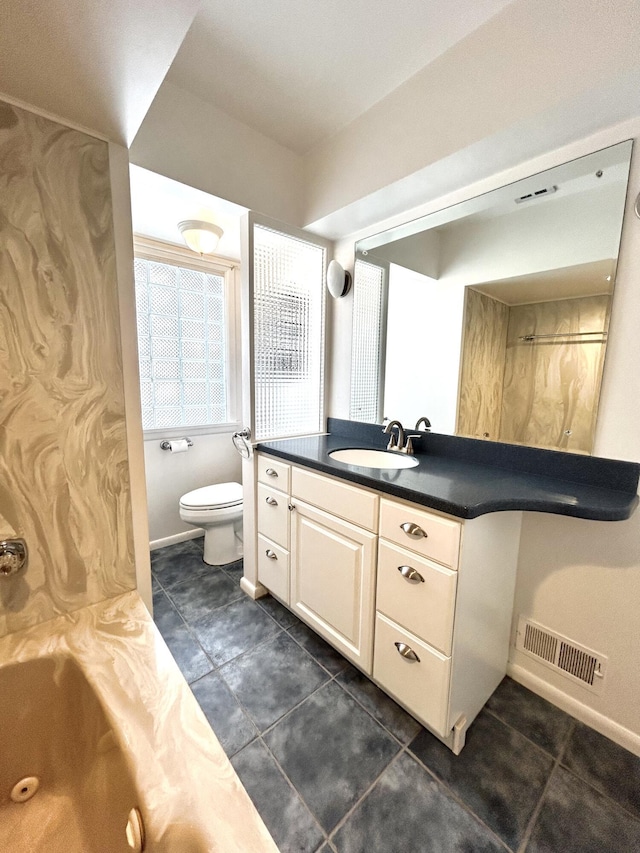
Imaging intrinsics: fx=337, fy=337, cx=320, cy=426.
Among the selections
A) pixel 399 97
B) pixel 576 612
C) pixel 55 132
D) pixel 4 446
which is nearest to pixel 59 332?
pixel 4 446

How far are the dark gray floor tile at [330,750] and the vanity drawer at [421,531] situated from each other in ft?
2.26

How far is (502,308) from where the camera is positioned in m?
1.42

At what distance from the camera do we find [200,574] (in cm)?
214

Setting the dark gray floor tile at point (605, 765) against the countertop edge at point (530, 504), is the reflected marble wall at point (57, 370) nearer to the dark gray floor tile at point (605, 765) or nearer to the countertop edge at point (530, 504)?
the countertop edge at point (530, 504)

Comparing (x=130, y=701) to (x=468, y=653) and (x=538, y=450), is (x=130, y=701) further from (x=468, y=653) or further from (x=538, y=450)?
(x=538, y=450)

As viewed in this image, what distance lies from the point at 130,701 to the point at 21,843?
487 millimetres

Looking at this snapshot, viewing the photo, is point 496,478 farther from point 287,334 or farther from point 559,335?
point 287,334

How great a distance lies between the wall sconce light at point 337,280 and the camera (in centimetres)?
189

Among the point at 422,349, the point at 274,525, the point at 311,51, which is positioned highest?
the point at 311,51

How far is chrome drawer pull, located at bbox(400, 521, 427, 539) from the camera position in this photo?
42.1 inches

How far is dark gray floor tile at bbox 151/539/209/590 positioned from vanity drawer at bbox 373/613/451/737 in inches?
52.8


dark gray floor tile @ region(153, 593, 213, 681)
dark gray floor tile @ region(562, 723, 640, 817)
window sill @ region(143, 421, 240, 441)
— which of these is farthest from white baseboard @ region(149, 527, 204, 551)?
dark gray floor tile @ region(562, 723, 640, 817)

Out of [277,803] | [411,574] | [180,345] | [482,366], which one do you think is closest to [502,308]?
[482,366]

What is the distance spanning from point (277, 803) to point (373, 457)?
1261 mm
